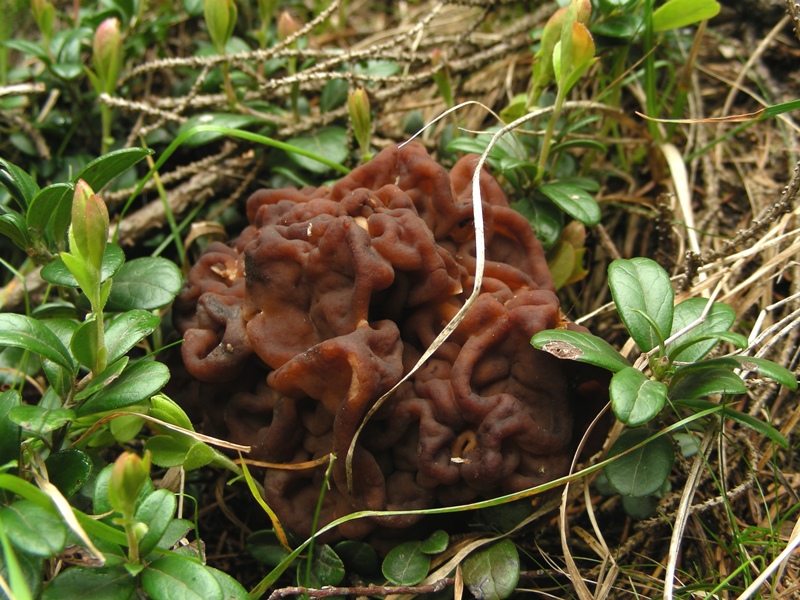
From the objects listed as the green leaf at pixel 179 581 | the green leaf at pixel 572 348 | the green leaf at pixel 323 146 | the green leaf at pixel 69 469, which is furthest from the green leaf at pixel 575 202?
the green leaf at pixel 69 469

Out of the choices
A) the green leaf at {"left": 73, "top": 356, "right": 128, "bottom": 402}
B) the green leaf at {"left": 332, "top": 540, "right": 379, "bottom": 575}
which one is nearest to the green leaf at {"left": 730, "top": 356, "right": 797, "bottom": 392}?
the green leaf at {"left": 332, "top": 540, "right": 379, "bottom": 575}

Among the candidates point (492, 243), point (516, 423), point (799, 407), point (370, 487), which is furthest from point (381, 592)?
point (799, 407)

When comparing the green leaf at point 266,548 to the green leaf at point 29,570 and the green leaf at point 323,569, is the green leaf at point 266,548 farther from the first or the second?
the green leaf at point 29,570

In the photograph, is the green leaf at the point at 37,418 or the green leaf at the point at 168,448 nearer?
the green leaf at the point at 37,418

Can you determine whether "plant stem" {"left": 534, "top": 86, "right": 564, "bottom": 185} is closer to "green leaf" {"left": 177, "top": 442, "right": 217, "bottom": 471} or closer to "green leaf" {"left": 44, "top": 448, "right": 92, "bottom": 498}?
"green leaf" {"left": 177, "top": 442, "right": 217, "bottom": 471}

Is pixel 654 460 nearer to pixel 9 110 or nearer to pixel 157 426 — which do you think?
pixel 157 426
